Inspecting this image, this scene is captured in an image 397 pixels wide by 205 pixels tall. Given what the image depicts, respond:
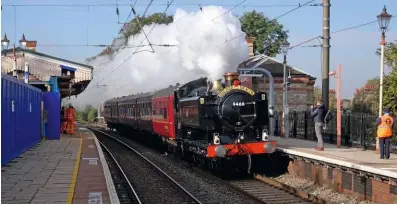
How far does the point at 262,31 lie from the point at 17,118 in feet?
141

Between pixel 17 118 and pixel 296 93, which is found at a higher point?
pixel 296 93

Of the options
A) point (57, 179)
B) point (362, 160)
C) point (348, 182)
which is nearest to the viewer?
point (348, 182)

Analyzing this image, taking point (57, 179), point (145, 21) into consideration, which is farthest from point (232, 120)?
point (145, 21)

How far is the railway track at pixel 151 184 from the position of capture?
11.5 m

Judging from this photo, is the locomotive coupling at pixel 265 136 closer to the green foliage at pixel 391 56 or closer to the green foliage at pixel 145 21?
the green foliage at pixel 391 56

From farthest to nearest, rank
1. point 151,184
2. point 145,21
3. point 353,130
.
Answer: point 145,21 → point 353,130 → point 151,184

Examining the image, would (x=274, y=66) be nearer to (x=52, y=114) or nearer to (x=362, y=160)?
(x=52, y=114)

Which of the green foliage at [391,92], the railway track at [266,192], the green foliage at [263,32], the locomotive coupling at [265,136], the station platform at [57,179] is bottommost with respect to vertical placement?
the railway track at [266,192]

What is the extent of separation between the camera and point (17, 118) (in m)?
16.8

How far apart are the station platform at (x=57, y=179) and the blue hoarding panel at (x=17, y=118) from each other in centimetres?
42

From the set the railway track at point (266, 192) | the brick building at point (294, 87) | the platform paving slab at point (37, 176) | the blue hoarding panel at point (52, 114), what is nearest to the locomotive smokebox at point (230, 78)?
the railway track at point (266, 192)

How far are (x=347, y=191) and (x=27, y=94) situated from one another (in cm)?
1231

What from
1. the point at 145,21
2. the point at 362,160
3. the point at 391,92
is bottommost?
the point at 362,160

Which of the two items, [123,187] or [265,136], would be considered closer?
[123,187]
